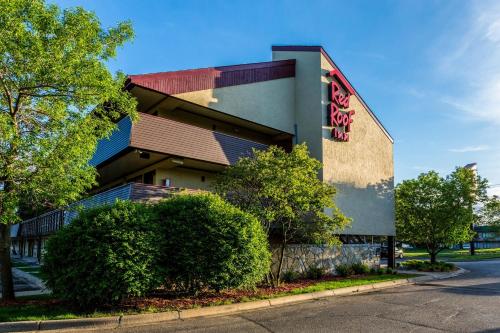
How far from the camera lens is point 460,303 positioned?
36.6ft

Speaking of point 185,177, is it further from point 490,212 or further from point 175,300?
point 490,212

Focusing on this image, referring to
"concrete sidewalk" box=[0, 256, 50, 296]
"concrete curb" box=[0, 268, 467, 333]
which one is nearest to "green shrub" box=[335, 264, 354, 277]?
"concrete curb" box=[0, 268, 467, 333]

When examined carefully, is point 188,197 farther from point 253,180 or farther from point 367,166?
point 367,166

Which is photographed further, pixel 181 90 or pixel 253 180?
pixel 181 90

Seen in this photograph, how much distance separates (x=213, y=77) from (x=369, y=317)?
13356mm

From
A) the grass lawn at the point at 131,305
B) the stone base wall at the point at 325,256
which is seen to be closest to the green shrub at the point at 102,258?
the grass lawn at the point at 131,305

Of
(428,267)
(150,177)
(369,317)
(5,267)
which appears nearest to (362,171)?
(428,267)

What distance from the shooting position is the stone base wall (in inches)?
671

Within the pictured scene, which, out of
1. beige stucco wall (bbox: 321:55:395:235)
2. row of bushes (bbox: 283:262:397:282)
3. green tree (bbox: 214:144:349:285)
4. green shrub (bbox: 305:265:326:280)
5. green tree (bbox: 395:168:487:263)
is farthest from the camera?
green tree (bbox: 395:168:487:263)

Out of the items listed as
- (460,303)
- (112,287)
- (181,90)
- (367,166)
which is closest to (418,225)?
(367,166)

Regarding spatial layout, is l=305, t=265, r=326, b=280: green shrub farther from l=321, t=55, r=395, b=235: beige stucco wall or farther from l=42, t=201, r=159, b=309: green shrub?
l=42, t=201, r=159, b=309: green shrub

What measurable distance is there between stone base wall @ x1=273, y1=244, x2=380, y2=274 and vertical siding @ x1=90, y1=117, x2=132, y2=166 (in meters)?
7.57

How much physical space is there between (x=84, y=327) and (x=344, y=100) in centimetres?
1796

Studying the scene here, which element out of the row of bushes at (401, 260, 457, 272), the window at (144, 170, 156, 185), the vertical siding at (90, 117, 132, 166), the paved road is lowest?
the row of bushes at (401, 260, 457, 272)
